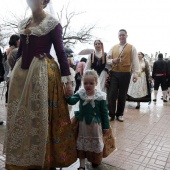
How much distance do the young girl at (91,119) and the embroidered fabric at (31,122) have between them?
0.44 m

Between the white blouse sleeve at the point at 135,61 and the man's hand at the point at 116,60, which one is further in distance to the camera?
the white blouse sleeve at the point at 135,61

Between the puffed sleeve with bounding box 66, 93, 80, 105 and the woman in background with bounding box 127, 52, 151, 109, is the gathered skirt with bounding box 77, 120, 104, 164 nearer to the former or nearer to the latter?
the puffed sleeve with bounding box 66, 93, 80, 105

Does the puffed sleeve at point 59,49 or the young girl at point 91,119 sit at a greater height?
the puffed sleeve at point 59,49

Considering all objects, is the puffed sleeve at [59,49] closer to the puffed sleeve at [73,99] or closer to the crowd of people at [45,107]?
the crowd of people at [45,107]

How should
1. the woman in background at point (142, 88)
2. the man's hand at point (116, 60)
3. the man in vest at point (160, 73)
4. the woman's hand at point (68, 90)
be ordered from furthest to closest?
the man in vest at point (160, 73)
the woman in background at point (142, 88)
the man's hand at point (116, 60)
the woman's hand at point (68, 90)

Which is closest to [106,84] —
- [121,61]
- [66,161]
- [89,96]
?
[121,61]

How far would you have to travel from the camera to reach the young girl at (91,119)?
258 cm

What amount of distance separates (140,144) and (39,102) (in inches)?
79.9

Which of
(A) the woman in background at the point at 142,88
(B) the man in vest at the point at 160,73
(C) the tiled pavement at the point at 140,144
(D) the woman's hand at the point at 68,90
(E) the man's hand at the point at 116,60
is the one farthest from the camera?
(B) the man in vest at the point at 160,73

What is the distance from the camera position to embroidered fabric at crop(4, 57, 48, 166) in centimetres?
227

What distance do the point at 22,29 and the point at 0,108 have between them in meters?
4.18

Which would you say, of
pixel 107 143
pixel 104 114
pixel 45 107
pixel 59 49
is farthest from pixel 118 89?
pixel 45 107

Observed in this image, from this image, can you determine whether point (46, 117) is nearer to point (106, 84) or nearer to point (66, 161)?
point (66, 161)

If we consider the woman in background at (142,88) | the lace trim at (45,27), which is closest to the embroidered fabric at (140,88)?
the woman in background at (142,88)
